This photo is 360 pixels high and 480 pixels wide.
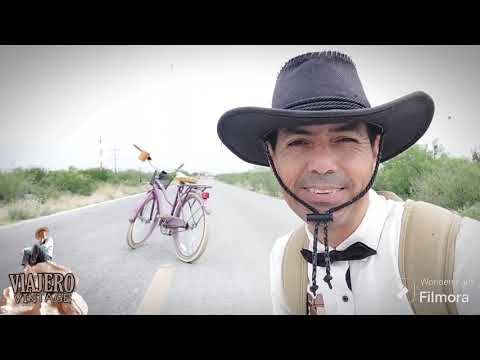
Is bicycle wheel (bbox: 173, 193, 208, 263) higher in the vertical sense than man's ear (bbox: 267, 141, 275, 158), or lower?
lower

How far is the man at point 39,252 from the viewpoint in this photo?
1.63 m

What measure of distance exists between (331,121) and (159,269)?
5.13ft

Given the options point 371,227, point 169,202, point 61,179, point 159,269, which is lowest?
point 159,269

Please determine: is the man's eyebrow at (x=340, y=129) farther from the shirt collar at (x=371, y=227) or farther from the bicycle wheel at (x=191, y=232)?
the bicycle wheel at (x=191, y=232)

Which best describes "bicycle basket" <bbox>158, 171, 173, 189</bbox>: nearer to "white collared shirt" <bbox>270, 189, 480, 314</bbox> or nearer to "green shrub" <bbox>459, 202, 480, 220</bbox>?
"white collared shirt" <bbox>270, 189, 480, 314</bbox>

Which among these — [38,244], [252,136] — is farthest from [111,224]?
[252,136]

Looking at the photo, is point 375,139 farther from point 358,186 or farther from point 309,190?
point 309,190

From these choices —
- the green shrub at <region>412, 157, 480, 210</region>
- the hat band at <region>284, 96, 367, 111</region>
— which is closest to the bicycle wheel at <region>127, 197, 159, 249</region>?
the hat band at <region>284, 96, 367, 111</region>

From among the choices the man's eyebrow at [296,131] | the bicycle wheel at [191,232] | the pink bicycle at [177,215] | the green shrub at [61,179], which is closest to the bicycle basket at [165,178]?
the pink bicycle at [177,215]

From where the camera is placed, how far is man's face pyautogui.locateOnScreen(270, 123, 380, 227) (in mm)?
1062

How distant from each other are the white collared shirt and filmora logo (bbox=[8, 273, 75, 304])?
132 cm

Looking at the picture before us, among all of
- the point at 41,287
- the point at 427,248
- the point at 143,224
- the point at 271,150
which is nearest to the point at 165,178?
the point at 143,224

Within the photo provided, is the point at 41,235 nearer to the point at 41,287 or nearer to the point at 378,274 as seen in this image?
the point at 41,287

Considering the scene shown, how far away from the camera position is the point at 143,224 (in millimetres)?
2398
